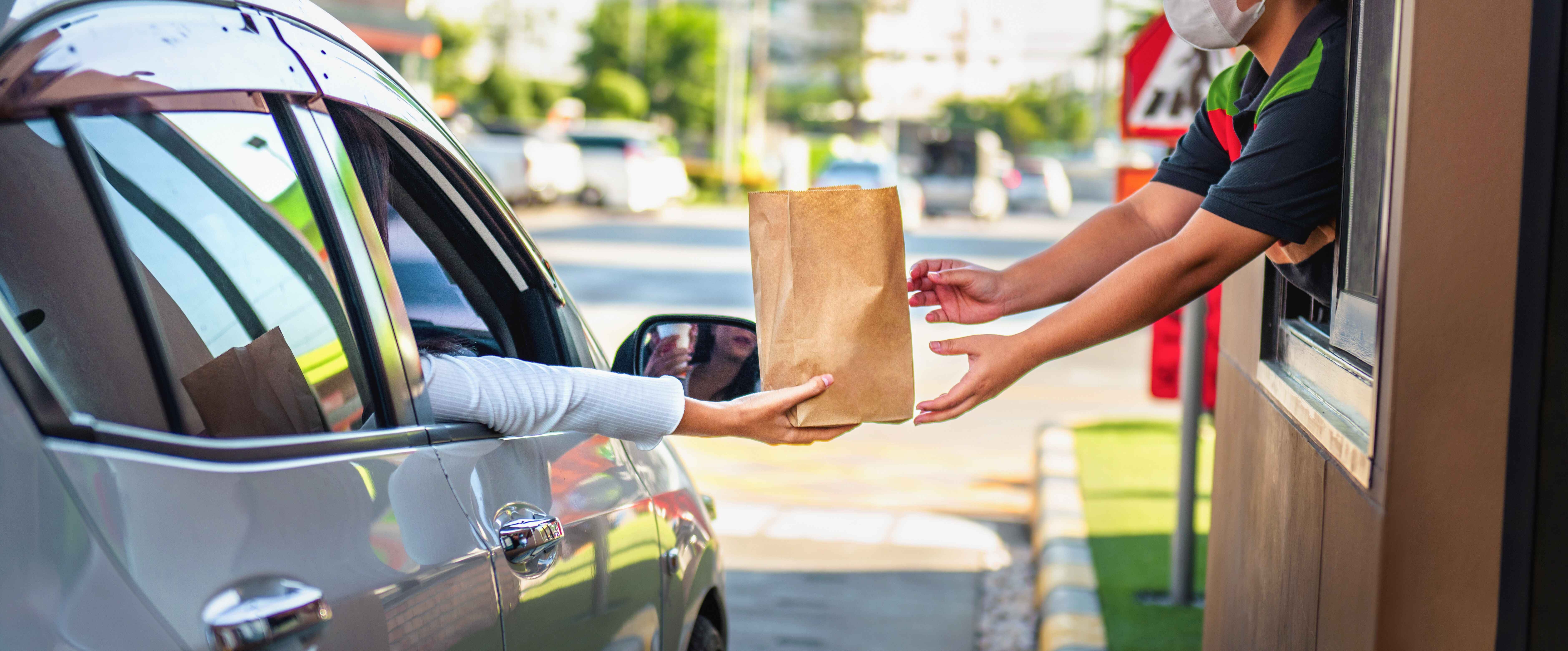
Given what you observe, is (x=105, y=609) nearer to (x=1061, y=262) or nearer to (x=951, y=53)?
(x=1061, y=262)

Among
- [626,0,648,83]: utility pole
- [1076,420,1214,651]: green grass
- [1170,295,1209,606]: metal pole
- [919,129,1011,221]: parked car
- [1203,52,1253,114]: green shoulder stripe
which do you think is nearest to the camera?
[1203,52,1253,114]: green shoulder stripe

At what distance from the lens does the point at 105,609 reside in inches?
48.3

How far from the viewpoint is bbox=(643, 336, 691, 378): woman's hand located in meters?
2.45

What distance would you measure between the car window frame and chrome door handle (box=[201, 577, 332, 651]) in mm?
150

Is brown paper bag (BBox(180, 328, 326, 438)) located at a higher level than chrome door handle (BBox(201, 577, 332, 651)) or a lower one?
higher

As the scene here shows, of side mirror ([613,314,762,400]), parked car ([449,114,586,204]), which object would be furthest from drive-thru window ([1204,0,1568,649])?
parked car ([449,114,586,204])

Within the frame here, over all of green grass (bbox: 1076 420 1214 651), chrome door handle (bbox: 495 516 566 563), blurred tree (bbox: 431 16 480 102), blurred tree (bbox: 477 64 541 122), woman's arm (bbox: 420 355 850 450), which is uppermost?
blurred tree (bbox: 431 16 480 102)

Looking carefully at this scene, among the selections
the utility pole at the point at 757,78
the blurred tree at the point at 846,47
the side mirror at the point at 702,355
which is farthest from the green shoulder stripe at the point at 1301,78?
the blurred tree at the point at 846,47

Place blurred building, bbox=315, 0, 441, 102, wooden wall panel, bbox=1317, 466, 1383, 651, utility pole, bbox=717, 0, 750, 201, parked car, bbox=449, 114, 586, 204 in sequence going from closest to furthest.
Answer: wooden wall panel, bbox=1317, 466, 1383, 651 → parked car, bbox=449, 114, 586, 204 → blurred building, bbox=315, 0, 441, 102 → utility pole, bbox=717, 0, 750, 201

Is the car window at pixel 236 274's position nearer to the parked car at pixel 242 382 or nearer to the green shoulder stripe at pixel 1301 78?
the parked car at pixel 242 382

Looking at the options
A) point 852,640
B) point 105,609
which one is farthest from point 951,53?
point 105,609

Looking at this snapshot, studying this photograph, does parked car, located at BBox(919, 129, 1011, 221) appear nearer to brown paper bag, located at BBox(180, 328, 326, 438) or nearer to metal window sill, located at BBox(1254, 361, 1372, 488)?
metal window sill, located at BBox(1254, 361, 1372, 488)

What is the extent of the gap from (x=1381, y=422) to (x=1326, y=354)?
612mm

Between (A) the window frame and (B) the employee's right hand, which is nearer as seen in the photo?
(A) the window frame
